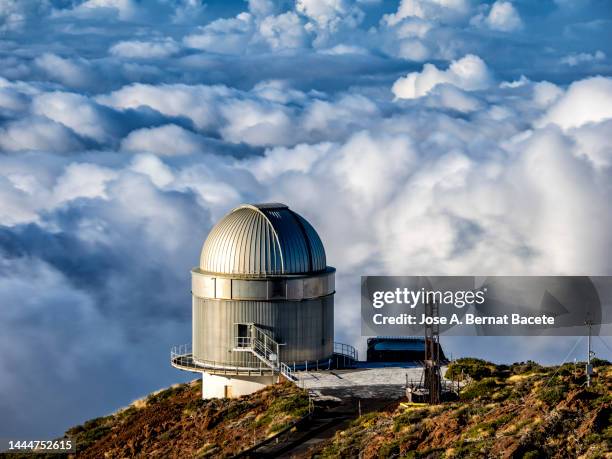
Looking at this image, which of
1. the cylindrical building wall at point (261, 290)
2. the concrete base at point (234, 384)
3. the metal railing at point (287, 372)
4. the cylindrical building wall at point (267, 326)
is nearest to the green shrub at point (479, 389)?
the metal railing at point (287, 372)

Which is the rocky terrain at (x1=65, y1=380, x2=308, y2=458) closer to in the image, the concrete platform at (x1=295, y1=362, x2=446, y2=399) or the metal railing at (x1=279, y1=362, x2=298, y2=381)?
the metal railing at (x1=279, y1=362, x2=298, y2=381)

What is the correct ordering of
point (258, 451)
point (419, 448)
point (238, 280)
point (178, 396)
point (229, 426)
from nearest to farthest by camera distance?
point (419, 448), point (258, 451), point (229, 426), point (238, 280), point (178, 396)

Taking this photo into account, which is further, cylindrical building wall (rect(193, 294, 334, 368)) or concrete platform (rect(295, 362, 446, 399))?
cylindrical building wall (rect(193, 294, 334, 368))

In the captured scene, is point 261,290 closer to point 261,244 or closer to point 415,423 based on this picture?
point 261,244

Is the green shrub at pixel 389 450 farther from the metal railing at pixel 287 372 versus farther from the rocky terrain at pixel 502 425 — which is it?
the metal railing at pixel 287 372

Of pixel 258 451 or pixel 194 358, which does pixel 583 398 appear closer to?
pixel 258 451

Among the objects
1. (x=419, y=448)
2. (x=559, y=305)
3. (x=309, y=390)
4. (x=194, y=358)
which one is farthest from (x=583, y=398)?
(x=194, y=358)

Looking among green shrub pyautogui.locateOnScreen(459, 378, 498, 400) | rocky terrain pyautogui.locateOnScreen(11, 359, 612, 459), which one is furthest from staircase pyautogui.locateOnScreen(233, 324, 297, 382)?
green shrub pyautogui.locateOnScreen(459, 378, 498, 400)
